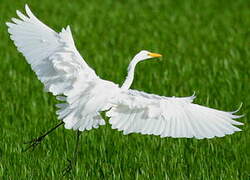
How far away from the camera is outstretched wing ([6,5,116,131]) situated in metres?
4.81

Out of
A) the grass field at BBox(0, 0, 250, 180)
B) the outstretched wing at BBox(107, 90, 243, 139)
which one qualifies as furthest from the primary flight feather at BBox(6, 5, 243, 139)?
the grass field at BBox(0, 0, 250, 180)

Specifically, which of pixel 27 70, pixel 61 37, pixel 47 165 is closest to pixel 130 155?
pixel 47 165

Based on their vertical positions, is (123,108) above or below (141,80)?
below

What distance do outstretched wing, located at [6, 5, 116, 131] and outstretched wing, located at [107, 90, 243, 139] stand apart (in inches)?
6.8

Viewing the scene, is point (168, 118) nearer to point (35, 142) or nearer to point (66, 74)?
point (66, 74)

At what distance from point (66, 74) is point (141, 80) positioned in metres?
3.49

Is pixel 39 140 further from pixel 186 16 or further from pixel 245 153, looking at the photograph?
pixel 186 16

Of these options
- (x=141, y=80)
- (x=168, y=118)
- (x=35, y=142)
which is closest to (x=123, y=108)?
(x=168, y=118)

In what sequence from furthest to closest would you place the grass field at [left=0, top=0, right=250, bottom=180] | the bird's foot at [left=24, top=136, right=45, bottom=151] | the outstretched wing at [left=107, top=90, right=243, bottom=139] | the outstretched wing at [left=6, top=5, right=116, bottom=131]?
the bird's foot at [left=24, top=136, right=45, bottom=151], the grass field at [left=0, top=0, right=250, bottom=180], the outstretched wing at [left=6, top=5, right=116, bottom=131], the outstretched wing at [left=107, top=90, right=243, bottom=139]

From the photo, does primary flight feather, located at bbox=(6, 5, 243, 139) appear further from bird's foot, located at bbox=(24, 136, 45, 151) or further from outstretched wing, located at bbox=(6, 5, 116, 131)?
bird's foot, located at bbox=(24, 136, 45, 151)

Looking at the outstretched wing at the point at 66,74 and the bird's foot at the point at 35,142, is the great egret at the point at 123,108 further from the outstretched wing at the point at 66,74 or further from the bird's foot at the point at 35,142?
the bird's foot at the point at 35,142

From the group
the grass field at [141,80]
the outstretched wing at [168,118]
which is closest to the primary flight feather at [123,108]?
the outstretched wing at [168,118]

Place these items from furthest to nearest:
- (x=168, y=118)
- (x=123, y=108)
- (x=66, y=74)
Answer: (x=66, y=74) → (x=123, y=108) → (x=168, y=118)

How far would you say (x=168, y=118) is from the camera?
4.66 meters
